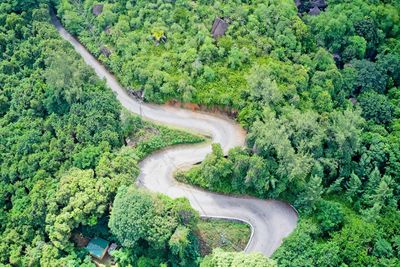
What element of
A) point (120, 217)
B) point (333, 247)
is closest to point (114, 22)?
point (120, 217)

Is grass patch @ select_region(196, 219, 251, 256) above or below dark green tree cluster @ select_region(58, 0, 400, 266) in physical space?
below

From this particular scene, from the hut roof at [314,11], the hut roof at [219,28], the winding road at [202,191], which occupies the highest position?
the hut roof at [314,11]

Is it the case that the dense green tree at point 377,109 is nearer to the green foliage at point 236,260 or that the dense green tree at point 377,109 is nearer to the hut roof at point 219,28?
the hut roof at point 219,28

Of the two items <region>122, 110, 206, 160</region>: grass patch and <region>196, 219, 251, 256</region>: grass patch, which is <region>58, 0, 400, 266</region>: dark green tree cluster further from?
<region>122, 110, 206, 160</region>: grass patch

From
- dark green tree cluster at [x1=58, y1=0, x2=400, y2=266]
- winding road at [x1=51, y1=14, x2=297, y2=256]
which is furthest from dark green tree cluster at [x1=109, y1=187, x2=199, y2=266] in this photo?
dark green tree cluster at [x1=58, y1=0, x2=400, y2=266]

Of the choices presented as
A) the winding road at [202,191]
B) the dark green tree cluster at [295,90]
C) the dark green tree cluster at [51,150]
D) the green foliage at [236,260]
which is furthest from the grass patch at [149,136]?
the green foliage at [236,260]

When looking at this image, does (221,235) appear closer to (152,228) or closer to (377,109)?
(152,228)

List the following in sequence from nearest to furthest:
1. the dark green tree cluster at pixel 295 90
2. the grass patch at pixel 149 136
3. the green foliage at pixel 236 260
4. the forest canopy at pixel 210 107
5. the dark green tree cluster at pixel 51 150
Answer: the green foliage at pixel 236 260 → the forest canopy at pixel 210 107 → the dark green tree cluster at pixel 51 150 → the dark green tree cluster at pixel 295 90 → the grass patch at pixel 149 136

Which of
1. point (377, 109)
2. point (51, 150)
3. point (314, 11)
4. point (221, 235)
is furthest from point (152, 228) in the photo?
point (314, 11)
